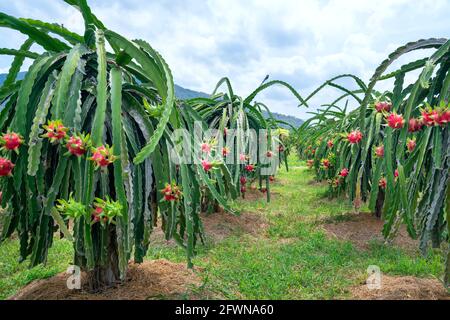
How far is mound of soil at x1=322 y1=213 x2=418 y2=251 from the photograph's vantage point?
16.4 ft

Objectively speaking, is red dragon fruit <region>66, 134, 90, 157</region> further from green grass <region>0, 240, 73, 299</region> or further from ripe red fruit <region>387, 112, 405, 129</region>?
ripe red fruit <region>387, 112, 405, 129</region>

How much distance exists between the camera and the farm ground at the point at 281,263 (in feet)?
10.5

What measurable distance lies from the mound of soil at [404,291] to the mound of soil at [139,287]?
148 cm

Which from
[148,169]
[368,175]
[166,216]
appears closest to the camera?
[148,169]

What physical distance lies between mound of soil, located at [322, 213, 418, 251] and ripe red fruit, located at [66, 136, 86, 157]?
4090 mm

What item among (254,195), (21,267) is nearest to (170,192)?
(21,267)

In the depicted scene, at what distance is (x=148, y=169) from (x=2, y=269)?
9.54ft

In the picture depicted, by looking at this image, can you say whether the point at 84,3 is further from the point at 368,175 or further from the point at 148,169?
the point at 368,175

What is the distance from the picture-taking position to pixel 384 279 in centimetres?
357

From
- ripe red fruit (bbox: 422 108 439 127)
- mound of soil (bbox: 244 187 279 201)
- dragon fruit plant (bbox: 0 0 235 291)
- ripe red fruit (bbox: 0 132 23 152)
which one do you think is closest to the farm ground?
dragon fruit plant (bbox: 0 0 235 291)

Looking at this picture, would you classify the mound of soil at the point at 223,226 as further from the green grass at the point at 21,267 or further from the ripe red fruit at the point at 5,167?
the ripe red fruit at the point at 5,167

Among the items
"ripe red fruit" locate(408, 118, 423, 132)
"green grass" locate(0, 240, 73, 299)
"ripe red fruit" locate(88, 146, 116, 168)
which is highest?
"ripe red fruit" locate(408, 118, 423, 132)

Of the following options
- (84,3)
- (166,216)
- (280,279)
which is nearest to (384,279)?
(280,279)

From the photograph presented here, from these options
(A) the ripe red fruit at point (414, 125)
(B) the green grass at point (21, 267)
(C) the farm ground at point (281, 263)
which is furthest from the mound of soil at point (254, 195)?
(A) the ripe red fruit at point (414, 125)
